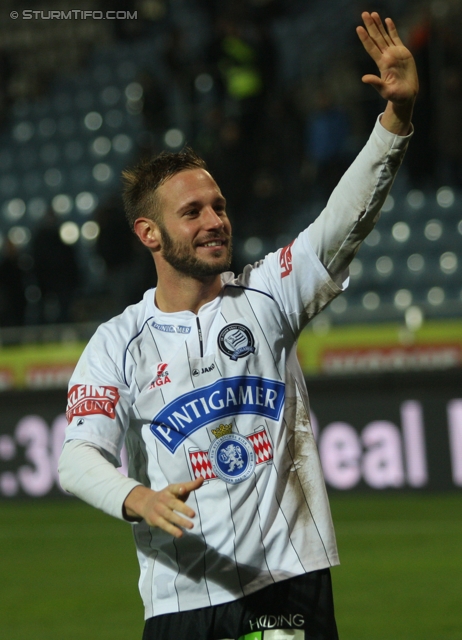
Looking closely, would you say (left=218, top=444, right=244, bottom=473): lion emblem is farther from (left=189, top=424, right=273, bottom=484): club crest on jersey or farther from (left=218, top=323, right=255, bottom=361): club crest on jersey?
(left=218, top=323, right=255, bottom=361): club crest on jersey

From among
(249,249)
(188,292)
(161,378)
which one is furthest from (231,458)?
(249,249)

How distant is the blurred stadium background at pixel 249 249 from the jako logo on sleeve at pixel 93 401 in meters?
2.79

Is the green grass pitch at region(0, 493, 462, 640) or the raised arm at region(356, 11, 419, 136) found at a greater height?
the raised arm at region(356, 11, 419, 136)

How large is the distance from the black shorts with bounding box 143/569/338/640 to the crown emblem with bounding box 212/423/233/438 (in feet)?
1.48

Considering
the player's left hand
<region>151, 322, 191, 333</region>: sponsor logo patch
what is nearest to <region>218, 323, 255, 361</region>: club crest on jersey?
<region>151, 322, 191, 333</region>: sponsor logo patch

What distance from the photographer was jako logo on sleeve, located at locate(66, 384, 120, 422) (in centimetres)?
315

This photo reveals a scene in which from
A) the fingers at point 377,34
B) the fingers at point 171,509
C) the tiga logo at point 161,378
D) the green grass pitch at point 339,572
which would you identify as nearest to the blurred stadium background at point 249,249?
the green grass pitch at point 339,572

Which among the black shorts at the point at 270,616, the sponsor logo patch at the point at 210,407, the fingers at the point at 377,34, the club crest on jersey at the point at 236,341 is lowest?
the black shorts at the point at 270,616

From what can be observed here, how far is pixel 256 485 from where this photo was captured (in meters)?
3.10

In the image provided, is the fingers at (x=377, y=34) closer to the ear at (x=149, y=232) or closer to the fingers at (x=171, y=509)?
the ear at (x=149, y=232)

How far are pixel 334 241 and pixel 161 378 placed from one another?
64 centimetres

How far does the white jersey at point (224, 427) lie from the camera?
3090mm

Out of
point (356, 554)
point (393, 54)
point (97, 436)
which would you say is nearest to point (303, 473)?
point (97, 436)

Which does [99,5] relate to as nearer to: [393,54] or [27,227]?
[27,227]
